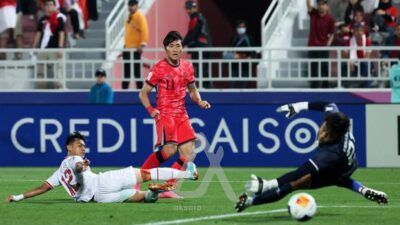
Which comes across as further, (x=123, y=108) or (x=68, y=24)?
(x=68, y=24)

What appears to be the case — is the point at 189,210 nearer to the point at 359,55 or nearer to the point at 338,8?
the point at 359,55

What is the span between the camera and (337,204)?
16656 millimetres

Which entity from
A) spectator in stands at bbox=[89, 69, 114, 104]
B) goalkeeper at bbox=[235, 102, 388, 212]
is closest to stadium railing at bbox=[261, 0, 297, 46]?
spectator in stands at bbox=[89, 69, 114, 104]

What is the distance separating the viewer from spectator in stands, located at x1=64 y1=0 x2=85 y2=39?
31750 mm

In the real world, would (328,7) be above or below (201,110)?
above

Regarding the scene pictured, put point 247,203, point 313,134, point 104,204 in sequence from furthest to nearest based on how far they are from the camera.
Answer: point 313,134 → point 104,204 → point 247,203

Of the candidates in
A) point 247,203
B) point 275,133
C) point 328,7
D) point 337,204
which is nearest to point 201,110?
point 275,133

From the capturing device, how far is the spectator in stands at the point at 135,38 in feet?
96.4

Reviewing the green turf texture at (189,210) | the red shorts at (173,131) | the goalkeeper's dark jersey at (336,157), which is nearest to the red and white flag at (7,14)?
the green turf texture at (189,210)

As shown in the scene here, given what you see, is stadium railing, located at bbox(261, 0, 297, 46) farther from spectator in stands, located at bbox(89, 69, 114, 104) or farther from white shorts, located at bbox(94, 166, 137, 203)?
white shorts, located at bbox(94, 166, 137, 203)

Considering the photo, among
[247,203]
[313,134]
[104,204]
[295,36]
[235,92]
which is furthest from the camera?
[295,36]

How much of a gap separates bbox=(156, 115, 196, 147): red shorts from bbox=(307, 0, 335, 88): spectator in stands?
34.8 ft

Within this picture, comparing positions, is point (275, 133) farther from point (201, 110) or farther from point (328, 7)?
point (328, 7)

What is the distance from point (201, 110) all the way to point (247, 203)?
10.5 metres
